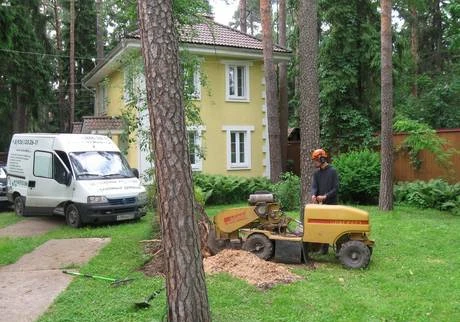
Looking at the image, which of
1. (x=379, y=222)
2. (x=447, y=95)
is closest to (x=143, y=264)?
(x=379, y=222)

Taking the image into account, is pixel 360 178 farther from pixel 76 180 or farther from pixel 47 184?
pixel 47 184

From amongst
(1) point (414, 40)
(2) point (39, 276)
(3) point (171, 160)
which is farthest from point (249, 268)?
(1) point (414, 40)

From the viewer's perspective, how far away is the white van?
536 inches

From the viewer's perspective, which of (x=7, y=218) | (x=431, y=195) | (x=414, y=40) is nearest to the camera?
(x=431, y=195)

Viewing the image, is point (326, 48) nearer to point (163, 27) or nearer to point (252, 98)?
point (252, 98)

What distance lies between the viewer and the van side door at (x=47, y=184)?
558 inches

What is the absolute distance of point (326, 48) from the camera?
21766 mm

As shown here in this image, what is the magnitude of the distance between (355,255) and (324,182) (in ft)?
4.74

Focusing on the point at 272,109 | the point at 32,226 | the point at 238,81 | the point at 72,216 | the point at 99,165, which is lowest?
the point at 32,226

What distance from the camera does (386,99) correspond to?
1463cm

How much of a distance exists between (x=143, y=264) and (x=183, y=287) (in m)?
4.08

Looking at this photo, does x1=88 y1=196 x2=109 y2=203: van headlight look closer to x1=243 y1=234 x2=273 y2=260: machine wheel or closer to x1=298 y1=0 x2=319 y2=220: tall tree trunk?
x1=298 y1=0 x2=319 y2=220: tall tree trunk

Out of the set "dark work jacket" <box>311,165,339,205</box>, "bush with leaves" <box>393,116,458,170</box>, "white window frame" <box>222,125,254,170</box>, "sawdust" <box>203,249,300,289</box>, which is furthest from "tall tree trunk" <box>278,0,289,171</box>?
"sawdust" <box>203,249,300,289</box>

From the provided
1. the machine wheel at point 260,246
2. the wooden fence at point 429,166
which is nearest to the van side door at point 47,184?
the machine wheel at point 260,246
